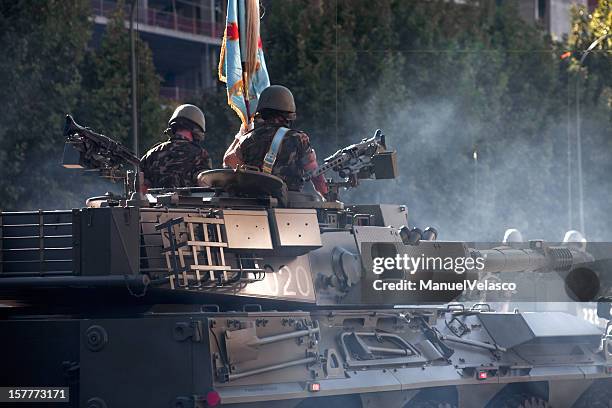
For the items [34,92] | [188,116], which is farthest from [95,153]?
[34,92]

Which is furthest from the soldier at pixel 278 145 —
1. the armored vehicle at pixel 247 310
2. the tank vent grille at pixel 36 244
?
the tank vent grille at pixel 36 244

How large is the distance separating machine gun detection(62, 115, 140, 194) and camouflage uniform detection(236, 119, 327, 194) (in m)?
1.11

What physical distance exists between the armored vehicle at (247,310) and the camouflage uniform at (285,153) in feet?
0.87

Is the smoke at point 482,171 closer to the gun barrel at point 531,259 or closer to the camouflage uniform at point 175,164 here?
the gun barrel at point 531,259

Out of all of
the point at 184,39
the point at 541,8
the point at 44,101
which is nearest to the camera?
the point at 44,101

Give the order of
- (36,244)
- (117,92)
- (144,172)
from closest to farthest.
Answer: (36,244) < (144,172) < (117,92)

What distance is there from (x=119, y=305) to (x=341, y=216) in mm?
2612

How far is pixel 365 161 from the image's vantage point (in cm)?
1463

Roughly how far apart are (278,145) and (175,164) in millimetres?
1175

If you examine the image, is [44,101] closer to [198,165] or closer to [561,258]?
[198,165]

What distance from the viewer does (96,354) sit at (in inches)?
480

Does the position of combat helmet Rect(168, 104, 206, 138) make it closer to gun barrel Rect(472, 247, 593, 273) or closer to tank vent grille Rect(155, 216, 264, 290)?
tank vent grille Rect(155, 216, 264, 290)

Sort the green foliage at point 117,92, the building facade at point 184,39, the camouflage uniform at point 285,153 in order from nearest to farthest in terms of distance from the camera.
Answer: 1. the camouflage uniform at point 285,153
2. the green foliage at point 117,92
3. the building facade at point 184,39

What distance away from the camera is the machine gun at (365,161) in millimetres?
14508
